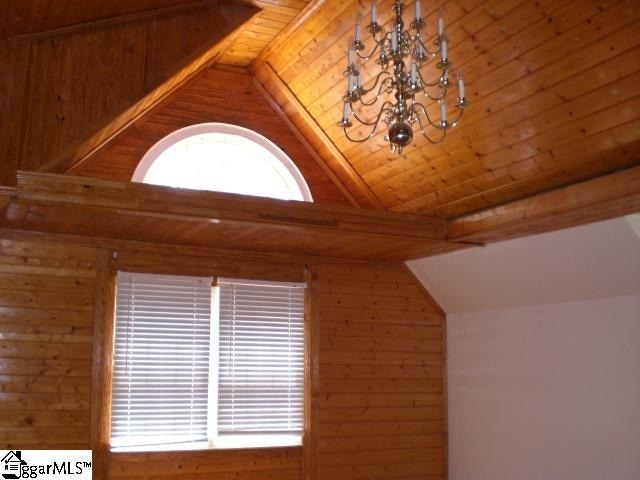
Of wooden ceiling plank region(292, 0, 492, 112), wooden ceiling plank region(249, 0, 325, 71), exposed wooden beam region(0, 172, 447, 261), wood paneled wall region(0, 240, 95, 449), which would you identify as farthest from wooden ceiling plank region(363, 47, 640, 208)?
wood paneled wall region(0, 240, 95, 449)

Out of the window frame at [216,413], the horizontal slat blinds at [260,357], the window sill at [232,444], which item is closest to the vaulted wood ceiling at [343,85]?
the window frame at [216,413]

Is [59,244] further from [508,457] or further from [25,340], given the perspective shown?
[508,457]

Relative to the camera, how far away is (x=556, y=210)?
15.2ft

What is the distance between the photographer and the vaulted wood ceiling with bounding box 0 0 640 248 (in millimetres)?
3957

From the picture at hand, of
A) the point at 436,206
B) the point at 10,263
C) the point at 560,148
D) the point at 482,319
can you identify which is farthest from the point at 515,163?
the point at 10,263

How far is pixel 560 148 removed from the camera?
4.45 metres

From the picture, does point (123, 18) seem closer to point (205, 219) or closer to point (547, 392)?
point (205, 219)

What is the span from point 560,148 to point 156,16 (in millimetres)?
2735

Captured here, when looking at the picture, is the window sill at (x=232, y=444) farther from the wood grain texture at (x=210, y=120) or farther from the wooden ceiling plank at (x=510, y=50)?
the wooden ceiling plank at (x=510, y=50)

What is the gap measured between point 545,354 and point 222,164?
307 cm

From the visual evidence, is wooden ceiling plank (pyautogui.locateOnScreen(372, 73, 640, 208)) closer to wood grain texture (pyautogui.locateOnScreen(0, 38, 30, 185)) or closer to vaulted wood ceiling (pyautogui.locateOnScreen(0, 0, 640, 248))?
vaulted wood ceiling (pyautogui.locateOnScreen(0, 0, 640, 248))

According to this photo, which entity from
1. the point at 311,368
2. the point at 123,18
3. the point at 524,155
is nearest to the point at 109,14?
the point at 123,18

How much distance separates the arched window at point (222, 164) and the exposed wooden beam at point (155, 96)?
347mm

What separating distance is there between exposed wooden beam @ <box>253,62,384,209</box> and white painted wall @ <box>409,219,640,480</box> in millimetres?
850
